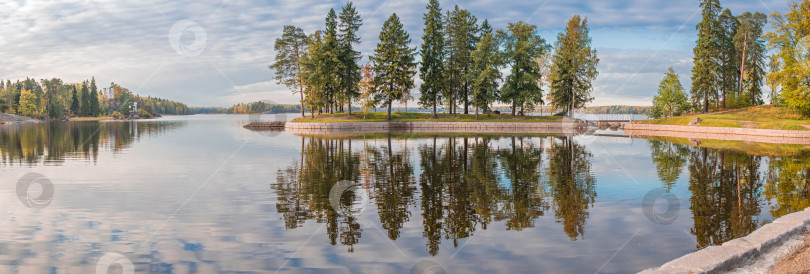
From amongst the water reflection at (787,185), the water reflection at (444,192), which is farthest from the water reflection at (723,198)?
the water reflection at (444,192)

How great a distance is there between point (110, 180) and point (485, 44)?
6014cm

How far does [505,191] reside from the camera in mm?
16172

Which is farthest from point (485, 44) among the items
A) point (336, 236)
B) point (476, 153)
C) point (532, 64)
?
point (336, 236)

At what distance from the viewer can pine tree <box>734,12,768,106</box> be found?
66.6 meters

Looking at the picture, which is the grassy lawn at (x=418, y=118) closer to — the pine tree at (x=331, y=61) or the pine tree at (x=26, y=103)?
the pine tree at (x=331, y=61)

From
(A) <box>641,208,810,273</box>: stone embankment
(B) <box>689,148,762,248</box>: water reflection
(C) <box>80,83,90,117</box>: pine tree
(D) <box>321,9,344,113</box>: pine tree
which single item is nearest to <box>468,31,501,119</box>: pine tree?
(D) <box>321,9,344,113</box>: pine tree

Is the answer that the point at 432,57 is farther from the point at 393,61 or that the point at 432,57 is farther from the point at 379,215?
the point at 379,215

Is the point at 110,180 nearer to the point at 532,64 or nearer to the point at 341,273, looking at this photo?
the point at 341,273

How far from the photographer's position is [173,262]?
8875mm

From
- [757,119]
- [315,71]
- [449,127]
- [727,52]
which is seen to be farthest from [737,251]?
[727,52]

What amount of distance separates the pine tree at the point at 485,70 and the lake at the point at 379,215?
161ft

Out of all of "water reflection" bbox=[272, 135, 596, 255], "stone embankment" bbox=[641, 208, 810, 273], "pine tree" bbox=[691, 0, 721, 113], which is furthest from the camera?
"pine tree" bbox=[691, 0, 721, 113]

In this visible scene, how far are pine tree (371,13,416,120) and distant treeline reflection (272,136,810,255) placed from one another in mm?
44188

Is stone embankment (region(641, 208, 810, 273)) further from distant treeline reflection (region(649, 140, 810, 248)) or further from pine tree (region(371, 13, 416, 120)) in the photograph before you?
pine tree (region(371, 13, 416, 120))
